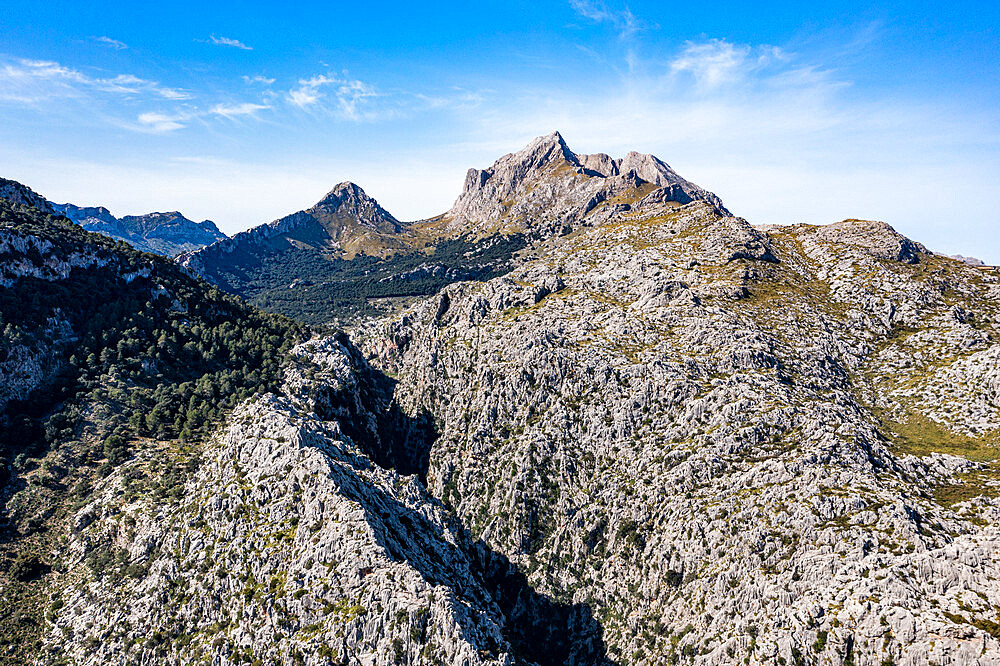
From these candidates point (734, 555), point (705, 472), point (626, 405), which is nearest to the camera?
point (734, 555)

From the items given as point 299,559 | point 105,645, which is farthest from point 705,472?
point 105,645

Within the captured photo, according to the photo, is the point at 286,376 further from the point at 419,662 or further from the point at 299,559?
the point at 419,662

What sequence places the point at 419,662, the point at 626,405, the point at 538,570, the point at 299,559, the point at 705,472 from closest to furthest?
the point at 419,662, the point at 299,559, the point at 705,472, the point at 538,570, the point at 626,405

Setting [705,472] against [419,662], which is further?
[705,472]

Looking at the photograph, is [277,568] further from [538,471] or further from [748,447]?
[748,447]

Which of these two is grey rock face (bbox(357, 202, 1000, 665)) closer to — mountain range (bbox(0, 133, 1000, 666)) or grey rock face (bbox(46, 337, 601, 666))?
mountain range (bbox(0, 133, 1000, 666))

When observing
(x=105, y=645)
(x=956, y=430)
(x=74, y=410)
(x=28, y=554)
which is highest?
(x=956, y=430)

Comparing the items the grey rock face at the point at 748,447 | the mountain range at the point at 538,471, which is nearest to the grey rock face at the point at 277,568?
the mountain range at the point at 538,471

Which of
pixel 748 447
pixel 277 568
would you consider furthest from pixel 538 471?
pixel 277 568
